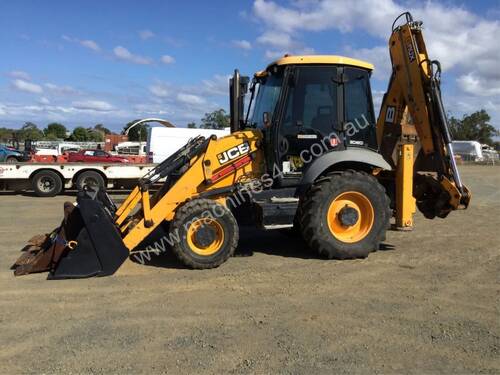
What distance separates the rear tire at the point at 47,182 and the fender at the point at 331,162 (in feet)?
36.2

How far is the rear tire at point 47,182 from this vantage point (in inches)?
610

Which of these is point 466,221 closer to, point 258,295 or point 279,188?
point 279,188

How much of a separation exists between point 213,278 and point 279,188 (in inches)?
65.2

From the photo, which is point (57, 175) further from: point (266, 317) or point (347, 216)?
point (266, 317)

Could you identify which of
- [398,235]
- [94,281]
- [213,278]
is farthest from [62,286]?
[398,235]

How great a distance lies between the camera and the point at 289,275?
19.8 ft

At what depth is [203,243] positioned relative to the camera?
617 centimetres

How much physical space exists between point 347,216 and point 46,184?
11901 mm

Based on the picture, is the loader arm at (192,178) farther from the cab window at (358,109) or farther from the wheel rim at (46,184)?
the wheel rim at (46,184)

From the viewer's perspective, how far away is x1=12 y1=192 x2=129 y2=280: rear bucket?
225 inches

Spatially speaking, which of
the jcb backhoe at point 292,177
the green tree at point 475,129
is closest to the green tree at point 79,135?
the green tree at point 475,129

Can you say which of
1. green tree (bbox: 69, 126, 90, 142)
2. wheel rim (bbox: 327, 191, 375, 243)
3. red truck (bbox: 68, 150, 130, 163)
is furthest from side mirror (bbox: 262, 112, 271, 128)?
green tree (bbox: 69, 126, 90, 142)

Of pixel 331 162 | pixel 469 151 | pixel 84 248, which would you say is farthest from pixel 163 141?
pixel 469 151

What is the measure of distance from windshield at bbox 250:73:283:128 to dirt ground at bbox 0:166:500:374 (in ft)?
6.52
